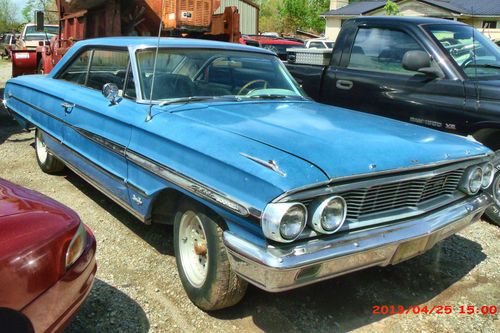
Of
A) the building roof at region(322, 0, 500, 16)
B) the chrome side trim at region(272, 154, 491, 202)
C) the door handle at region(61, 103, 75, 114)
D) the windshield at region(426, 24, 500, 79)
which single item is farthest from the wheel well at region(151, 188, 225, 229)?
the building roof at region(322, 0, 500, 16)

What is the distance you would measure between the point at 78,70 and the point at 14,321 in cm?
329

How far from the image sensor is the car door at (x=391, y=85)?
176 inches

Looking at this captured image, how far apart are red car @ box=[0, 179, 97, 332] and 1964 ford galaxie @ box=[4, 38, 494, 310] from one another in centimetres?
71

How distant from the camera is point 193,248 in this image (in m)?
3.02

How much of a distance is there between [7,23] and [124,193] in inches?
2539

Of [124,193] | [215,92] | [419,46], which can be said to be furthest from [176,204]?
[419,46]

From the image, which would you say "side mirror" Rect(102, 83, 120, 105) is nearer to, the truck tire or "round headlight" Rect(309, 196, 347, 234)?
"round headlight" Rect(309, 196, 347, 234)

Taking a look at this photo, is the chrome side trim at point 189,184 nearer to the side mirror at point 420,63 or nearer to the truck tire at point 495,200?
the side mirror at point 420,63

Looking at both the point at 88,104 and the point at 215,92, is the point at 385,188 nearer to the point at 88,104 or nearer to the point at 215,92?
the point at 215,92

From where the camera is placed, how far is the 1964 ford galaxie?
7.64 feet

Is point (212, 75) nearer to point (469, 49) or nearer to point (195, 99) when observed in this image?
point (195, 99)

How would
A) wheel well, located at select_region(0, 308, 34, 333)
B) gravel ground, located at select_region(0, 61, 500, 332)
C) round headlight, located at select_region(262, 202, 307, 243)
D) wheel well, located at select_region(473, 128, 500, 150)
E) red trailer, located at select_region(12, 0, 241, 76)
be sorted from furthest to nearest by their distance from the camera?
red trailer, located at select_region(12, 0, 241, 76)
wheel well, located at select_region(473, 128, 500, 150)
gravel ground, located at select_region(0, 61, 500, 332)
round headlight, located at select_region(262, 202, 307, 243)
wheel well, located at select_region(0, 308, 34, 333)

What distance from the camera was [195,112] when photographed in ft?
10.6

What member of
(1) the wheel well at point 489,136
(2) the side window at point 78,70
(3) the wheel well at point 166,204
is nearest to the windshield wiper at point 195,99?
(3) the wheel well at point 166,204
